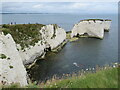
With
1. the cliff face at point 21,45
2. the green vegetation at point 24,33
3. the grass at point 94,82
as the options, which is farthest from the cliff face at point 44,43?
the grass at point 94,82

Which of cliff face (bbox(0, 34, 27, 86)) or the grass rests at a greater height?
the grass

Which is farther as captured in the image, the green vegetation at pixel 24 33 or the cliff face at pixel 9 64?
the green vegetation at pixel 24 33

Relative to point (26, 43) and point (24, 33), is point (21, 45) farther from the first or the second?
point (24, 33)

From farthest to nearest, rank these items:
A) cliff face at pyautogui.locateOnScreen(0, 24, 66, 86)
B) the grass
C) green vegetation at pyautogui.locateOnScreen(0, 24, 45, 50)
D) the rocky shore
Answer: green vegetation at pyautogui.locateOnScreen(0, 24, 45, 50) < the rocky shore < cliff face at pyautogui.locateOnScreen(0, 24, 66, 86) < the grass

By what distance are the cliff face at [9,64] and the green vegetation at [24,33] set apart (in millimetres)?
7222

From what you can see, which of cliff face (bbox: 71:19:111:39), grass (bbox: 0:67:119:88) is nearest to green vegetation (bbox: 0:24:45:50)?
grass (bbox: 0:67:119:88)

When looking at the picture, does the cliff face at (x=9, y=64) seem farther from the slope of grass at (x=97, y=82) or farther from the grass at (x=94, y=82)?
the slope of grass at (x=97, y=82)

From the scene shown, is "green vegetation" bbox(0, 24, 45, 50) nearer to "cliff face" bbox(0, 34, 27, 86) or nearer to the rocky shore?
the rocky shore

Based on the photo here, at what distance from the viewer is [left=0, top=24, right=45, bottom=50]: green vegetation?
32.7 meters

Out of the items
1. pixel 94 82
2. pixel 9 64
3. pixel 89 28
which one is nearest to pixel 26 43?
pixel 9 64

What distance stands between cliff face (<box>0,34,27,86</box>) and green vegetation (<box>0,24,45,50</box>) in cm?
722

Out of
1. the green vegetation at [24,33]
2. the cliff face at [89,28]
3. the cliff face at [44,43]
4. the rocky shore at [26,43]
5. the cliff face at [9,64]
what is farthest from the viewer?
the cliff face at [89,28]

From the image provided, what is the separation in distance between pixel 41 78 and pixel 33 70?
153 inches

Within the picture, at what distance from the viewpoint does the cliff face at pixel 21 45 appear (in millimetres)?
20641
